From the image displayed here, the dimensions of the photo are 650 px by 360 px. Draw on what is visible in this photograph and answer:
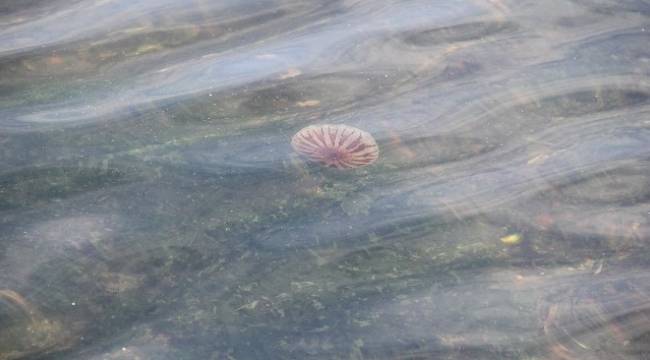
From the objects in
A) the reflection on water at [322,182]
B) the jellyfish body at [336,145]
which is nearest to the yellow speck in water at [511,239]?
the reflection on water at [322,182]

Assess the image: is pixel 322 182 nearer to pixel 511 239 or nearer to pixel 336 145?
pixel 336 145

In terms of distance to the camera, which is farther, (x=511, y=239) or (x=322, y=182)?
(x=322, y=182)

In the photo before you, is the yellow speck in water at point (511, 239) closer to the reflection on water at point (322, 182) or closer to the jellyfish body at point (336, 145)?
the reflection on water at point (322, 182)

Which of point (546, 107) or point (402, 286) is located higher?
point (546, 107)

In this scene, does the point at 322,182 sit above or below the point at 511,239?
above

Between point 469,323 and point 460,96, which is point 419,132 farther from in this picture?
point 469,323

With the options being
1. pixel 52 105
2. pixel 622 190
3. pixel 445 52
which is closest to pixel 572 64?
pixel 445 52

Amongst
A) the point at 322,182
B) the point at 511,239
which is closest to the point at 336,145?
the point at 322,182
